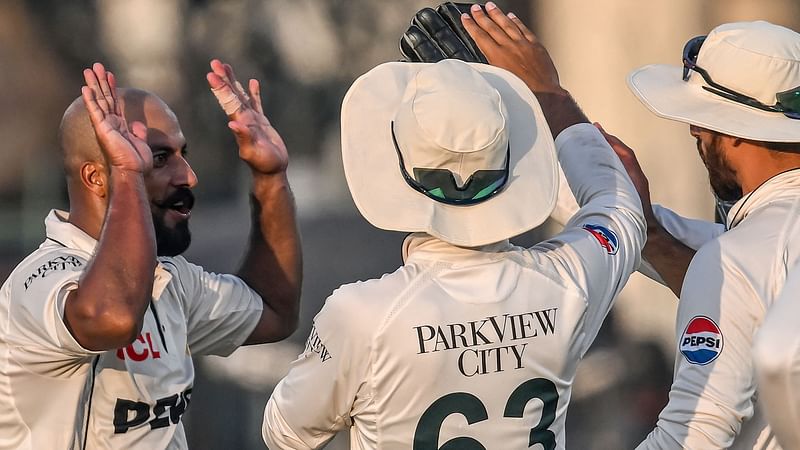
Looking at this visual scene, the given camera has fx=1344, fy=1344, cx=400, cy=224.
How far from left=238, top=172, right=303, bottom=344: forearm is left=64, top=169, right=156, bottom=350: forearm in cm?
71

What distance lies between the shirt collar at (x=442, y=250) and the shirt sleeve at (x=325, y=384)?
0.65 ft

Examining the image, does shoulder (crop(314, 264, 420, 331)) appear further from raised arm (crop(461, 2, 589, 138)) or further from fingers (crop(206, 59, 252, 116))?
fingers (crop(206, 59, 252, 116))

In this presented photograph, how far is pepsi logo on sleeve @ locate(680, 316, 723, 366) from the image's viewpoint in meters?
2.79

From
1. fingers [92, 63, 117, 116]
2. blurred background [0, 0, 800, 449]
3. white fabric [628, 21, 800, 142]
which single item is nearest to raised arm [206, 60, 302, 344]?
fingers [92, 63, 117, 116]

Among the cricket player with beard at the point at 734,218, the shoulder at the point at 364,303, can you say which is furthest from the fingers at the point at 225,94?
the shoulder at the point at 364,303

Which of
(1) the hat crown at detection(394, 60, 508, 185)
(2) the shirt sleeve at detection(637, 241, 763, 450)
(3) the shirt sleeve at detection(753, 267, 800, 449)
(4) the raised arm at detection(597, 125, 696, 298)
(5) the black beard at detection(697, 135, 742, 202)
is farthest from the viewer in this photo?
(4) the raised arm at detection(597, 125, 696, 298)

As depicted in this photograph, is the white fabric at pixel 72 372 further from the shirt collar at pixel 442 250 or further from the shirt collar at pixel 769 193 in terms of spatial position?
the shirt collar at pixel 769 193

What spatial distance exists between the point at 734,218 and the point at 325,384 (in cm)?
101

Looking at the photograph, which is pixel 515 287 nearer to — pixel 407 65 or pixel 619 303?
pixel 407 65

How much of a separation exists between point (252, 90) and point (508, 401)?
1.44 meters

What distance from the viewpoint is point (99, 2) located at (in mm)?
6945

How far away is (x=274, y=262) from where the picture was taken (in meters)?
3.82

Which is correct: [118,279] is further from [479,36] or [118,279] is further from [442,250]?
[479,36]

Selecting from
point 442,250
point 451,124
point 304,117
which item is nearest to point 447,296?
point 442,250
